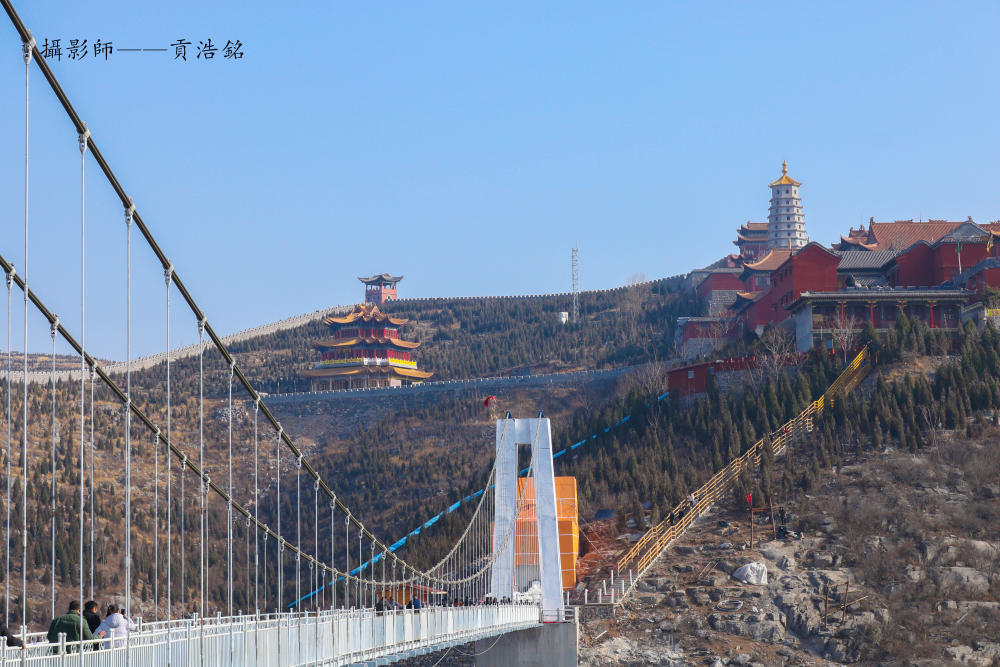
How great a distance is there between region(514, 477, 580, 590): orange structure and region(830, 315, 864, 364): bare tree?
18.0 m

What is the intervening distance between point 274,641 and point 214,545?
133 ft

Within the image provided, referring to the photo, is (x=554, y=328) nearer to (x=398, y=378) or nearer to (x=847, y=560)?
(x=398, y=378)

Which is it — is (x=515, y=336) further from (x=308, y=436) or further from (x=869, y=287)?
(x=869, y=287)

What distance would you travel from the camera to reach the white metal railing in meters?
14.1

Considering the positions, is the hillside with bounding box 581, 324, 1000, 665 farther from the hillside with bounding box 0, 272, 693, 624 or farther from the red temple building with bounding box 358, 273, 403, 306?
the red temple building with bounding box 358, 273, 403, 306

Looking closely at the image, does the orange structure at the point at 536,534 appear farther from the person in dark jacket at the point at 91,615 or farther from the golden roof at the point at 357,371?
the golden roof at the point at 357,371

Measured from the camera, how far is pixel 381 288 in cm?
12362

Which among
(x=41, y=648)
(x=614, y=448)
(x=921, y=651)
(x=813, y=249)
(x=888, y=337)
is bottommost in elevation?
(x=921, y=651)

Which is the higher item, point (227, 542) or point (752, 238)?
point (752, 238)

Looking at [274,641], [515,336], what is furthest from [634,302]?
[274,641]

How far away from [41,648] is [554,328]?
92.6 m

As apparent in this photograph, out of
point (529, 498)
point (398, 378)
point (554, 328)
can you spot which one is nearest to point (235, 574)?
point (529, 498)

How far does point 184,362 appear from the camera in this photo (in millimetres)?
96000

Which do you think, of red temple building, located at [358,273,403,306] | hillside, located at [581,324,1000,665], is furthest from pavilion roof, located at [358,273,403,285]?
hillside, located at [581,324,1000,665]
